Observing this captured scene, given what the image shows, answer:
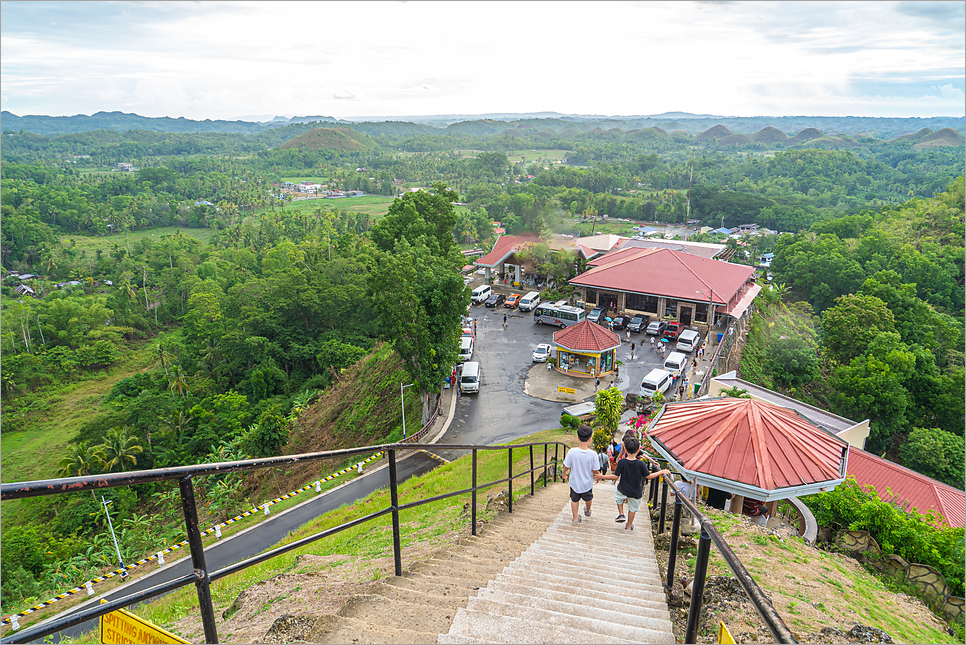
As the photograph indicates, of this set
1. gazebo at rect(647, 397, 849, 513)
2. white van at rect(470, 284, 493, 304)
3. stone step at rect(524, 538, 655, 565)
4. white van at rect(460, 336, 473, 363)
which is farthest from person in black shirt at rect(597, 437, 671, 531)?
white van at rect(470, 284, 493, 304)

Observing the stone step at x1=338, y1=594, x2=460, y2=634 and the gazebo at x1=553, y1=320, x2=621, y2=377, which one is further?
the gazebo at x1=553, y1=320, x2=621, y2=377

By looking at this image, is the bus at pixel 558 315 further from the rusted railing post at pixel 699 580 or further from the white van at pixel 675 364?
the rusted railing post at pixel 699 580

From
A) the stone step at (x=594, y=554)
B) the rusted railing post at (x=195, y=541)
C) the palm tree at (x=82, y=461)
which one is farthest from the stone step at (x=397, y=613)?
the palm tree at (x=82, y=461)

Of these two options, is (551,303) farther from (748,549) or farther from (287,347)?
(748,549)

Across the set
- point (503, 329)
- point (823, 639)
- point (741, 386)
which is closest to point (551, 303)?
point (503, 329)

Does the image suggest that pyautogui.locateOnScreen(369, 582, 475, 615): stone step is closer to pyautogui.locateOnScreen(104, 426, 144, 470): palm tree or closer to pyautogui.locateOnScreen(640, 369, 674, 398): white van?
pyautogui.locateOnScreen(640, 369, 674, 398): white van

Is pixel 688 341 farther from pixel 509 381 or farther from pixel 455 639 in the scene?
pixel 455 639
